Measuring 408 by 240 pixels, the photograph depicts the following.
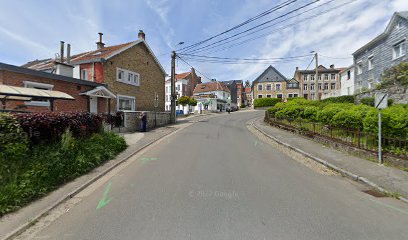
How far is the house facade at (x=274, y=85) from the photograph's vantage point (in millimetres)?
59125

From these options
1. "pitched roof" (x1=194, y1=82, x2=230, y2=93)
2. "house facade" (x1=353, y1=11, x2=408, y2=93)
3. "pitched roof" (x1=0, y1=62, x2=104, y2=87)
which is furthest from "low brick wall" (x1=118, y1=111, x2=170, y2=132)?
"pitched roof" (x1=194, y1=82, x2=230, y2=93)

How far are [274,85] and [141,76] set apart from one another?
47352 mm

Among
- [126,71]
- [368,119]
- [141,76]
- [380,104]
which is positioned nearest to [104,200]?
[380,104]

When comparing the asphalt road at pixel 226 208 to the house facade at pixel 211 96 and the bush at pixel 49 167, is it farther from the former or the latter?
the house facade at pixel 211 96

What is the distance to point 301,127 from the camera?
42.4ft

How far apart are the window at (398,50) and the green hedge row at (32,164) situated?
28421mm

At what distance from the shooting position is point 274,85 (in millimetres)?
60344

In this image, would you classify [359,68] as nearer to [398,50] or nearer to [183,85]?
[398,50]

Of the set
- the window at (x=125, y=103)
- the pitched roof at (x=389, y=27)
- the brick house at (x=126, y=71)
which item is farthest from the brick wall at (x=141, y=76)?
the pitched roof at (x=389, y=27)

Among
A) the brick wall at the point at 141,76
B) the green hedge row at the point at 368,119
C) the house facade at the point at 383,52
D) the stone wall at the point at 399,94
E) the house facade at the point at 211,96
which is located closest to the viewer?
the green hedge row at the point at 368,119

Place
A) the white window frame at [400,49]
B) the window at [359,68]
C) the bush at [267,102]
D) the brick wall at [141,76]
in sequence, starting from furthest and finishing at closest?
the bush at [267,102] < the window at [359,68] < the white window frame at [400,49] < the brick wall at [141,76]

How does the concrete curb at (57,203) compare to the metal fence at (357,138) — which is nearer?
the concrete curb at (57,203)

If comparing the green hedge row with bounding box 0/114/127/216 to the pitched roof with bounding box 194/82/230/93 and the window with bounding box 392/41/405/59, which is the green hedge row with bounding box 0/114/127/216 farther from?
the pitched roof with bounding box 194/82/230/93

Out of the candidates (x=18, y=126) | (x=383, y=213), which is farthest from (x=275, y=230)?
(x=18, y=126)
